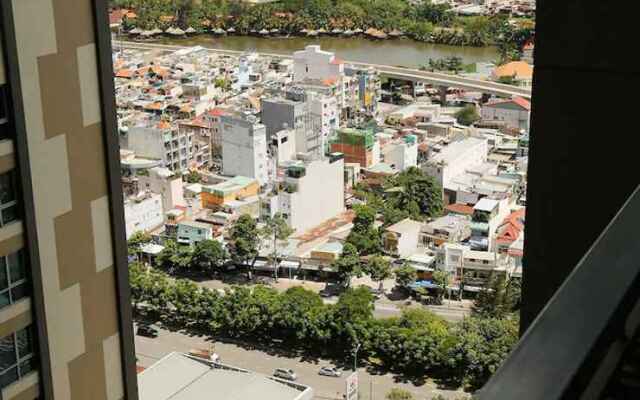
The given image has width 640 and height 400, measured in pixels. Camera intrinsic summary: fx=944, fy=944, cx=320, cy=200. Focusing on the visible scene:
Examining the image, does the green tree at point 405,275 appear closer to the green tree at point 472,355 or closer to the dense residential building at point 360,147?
the green tree at point 472,355

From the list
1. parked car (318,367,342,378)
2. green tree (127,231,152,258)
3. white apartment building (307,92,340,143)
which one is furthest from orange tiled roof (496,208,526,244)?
white apartment building (307,92,340,143)

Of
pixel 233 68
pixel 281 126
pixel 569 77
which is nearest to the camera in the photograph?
pixel 569 77

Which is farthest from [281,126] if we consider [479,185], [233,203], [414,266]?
[414,266]

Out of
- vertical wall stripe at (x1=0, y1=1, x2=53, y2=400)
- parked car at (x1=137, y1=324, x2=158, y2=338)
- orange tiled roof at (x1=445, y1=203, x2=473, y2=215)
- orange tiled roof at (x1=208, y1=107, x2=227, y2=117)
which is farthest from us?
orange tiled roof at (x1=208, y1=107, x2=227, y2=117)

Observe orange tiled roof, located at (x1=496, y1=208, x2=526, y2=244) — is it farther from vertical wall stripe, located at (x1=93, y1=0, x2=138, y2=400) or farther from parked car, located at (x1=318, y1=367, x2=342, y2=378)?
vertical wall stripe, located at (x1=93, y1=0, x2=138, y2=400)

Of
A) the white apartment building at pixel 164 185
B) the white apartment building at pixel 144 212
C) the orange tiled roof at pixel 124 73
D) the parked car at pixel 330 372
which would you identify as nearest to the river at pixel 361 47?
the orange tiled roof at pixel 124 73

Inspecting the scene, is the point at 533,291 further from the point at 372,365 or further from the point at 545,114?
the point at 372,365
